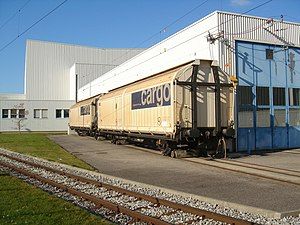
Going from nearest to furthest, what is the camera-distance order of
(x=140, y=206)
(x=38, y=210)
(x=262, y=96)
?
(x=38, y=210), (x=140, y=206), (x=262, y=96)

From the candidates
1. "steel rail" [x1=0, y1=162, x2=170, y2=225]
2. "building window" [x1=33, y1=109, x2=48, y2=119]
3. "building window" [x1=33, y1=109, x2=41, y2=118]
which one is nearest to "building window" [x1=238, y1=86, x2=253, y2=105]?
"steel rail" [x1=0, y1=162, x2=170, y2=225]

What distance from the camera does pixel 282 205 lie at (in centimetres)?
805

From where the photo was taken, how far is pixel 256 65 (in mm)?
22203

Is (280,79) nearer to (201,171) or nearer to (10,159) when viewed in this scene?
(201,171)

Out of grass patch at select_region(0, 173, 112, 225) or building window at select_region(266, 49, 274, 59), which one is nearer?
grass patch at select_region(0, 173, 112, 225)

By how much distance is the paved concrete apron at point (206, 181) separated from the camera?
28.4ft

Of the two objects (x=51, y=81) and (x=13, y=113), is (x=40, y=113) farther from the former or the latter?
(x=51, y=81)

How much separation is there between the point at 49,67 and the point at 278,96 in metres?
47.0

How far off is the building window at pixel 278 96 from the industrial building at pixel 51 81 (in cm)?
4117

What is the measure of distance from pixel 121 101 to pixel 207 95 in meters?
8.12

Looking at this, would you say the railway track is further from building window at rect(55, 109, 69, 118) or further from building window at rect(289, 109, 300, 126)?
A: building window at rect(55, 109, 69, 118)

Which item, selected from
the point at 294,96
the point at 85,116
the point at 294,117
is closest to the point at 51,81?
the point at 85,116

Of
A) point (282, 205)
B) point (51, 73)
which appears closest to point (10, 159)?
point (282, 205)

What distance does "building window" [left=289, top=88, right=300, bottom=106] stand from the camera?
2345cm
